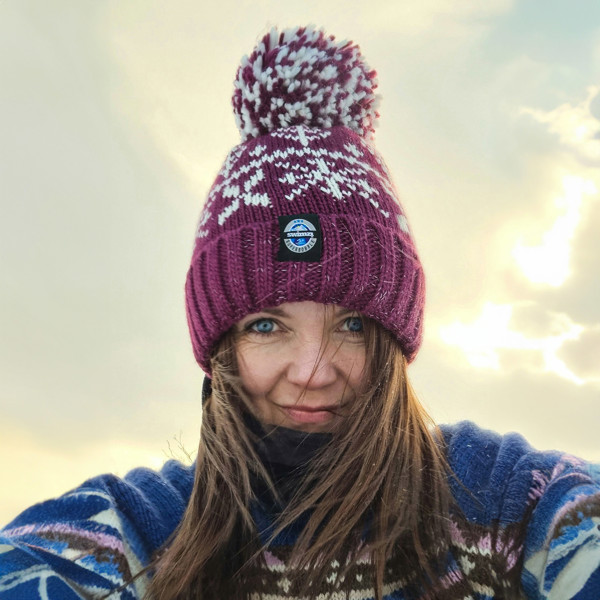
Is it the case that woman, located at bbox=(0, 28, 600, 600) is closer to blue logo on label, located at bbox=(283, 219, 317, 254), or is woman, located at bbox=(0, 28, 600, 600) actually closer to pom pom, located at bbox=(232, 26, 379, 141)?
blue logo on label, located at bbox=(283, 219, 317, 254)

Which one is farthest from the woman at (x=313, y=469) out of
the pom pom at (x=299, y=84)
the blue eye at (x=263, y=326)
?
the pom pom at (x=299, y=84)

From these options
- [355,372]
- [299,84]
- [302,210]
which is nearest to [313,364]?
[355,372]

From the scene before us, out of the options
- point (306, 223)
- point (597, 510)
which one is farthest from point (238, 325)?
point (597, 510)

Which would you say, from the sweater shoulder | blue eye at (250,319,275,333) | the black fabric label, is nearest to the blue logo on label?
the black fabric label

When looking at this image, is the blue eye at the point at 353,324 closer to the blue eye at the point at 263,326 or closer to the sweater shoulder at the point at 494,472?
the blue eye at the point at 263,326

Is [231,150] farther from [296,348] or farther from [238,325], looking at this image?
[296,348]

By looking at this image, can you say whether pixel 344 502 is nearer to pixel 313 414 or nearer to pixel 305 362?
pixel 313 414

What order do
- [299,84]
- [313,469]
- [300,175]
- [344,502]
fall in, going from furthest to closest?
[299,84]
[300,175]
[313,469]
[344,502]
